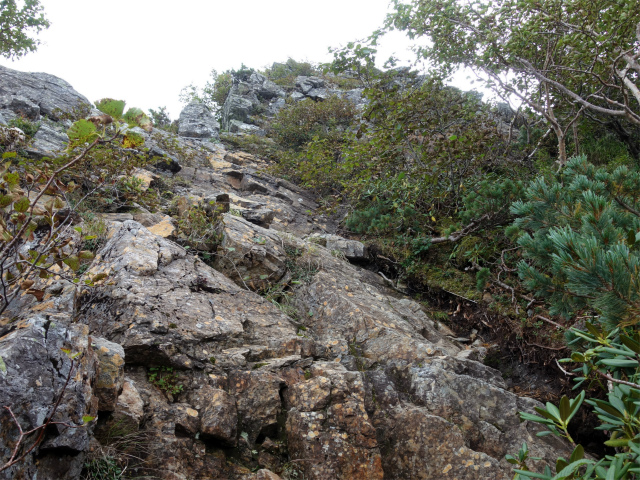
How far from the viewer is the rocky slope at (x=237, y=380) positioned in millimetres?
2001

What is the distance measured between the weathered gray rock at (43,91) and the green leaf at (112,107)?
8.30 metres

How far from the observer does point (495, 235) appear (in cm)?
626

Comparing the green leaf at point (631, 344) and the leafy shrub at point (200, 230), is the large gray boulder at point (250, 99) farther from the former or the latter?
the green leaf at point (631, 344)

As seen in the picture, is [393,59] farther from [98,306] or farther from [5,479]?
[5,479]

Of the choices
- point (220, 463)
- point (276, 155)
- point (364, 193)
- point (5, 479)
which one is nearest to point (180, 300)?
point (220, 463)

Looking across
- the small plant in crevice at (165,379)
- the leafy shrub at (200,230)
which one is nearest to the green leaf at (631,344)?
the small plant in crevice at (165,379)

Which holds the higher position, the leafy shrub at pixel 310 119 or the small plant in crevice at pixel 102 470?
the leafy shrub at pixel 310 119

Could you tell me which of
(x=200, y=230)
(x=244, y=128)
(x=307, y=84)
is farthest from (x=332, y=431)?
(x=307, y=84)

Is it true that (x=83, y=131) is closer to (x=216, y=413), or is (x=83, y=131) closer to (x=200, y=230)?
Result: (x=216, y=413)

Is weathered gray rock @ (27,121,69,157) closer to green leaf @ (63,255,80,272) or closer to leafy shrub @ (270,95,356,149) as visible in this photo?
green leaf @ (63,255,80,272)

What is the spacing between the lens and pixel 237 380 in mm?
2939

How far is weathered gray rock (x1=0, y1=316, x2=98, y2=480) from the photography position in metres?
1.68

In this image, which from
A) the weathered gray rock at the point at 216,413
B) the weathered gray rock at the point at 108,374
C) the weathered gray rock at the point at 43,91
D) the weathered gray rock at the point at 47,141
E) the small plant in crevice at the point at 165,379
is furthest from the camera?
the weathered gray rock at the point at 43,91

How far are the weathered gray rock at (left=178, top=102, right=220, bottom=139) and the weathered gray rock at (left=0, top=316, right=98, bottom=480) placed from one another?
42.7 feet
